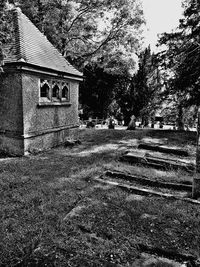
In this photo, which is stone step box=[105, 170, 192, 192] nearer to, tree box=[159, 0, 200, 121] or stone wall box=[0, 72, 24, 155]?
stone wall box=[0, 72, 24, 155]

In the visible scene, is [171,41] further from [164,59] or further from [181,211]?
[181,211]

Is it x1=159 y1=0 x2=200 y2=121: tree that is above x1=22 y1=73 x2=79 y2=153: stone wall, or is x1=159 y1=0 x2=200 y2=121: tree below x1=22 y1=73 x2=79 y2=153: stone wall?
above

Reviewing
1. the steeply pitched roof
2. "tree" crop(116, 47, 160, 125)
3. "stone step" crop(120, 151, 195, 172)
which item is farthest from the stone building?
"tree" crop(116, 47, 160, 125)

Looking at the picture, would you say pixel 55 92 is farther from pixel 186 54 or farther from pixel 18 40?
pixel 186 54

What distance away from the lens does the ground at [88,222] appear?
404cm

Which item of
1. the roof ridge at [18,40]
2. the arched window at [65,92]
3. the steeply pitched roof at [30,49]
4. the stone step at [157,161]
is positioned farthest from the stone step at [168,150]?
the roof ridge at [18,40]

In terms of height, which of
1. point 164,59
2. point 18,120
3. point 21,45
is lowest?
point 18,120

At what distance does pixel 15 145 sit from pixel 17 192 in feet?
15.3

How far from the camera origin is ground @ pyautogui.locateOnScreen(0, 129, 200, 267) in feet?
13.3

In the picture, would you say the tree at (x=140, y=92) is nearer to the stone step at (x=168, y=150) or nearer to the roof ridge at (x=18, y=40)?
the stone step at (x=168, y=150)

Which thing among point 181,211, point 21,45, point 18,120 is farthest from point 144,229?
point 21,45

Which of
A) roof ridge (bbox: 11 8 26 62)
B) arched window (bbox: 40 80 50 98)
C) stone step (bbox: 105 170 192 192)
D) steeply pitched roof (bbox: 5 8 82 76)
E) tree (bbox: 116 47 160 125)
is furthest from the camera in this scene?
tree (bbox: 116 47 160 125)

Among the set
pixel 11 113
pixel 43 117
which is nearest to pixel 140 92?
pixel 43 117

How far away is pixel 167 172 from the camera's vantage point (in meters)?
8.70
